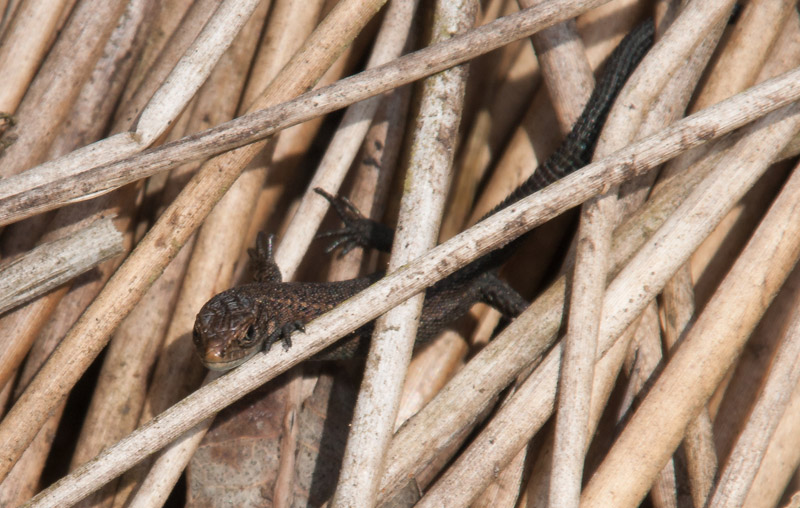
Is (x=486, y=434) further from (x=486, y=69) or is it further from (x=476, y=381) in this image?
(x=486, y=69)

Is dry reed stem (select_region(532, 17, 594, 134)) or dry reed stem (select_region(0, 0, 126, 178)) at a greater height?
dry reed stem (select_region(0, 0, 126, 178))

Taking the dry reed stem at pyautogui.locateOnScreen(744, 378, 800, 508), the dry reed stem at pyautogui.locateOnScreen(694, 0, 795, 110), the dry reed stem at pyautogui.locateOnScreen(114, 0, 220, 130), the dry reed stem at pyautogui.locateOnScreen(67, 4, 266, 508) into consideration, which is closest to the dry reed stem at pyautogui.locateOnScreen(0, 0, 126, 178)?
the dry reed stem at pyautogui.locateOnScreen(114, 0, 220, 130)

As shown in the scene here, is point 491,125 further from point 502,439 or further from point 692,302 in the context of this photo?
point 502,439

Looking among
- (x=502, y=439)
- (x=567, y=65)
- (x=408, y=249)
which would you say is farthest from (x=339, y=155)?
(x=502, y=439)

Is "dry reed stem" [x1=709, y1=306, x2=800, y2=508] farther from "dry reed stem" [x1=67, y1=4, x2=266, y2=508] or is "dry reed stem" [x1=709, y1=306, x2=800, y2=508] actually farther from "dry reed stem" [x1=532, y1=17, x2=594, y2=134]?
"dry reed stem" [x1=67, y1=4, x2=266, y2=508]

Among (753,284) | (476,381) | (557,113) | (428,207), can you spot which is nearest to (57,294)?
(428,207)
